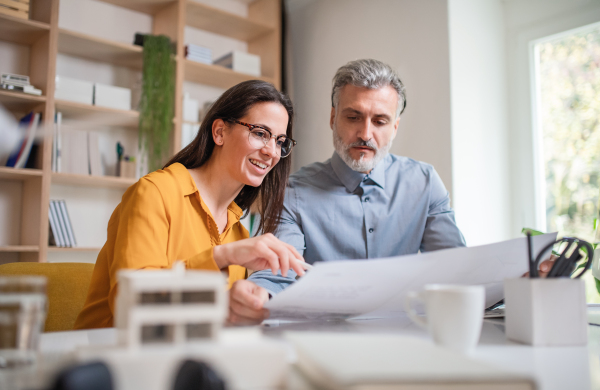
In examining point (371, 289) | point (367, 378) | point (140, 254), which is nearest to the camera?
point (367, 378)

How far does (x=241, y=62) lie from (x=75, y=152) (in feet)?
4.50

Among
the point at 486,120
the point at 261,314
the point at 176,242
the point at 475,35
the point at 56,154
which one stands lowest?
the point at 261,314

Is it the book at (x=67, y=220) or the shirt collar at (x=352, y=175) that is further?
the book at (x=67, y=220)

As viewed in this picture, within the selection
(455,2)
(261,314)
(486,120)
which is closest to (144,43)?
(455,2)

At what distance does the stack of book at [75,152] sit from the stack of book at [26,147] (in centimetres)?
11

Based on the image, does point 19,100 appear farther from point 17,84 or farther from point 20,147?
point 20,147

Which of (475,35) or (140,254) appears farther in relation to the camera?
(475,35)

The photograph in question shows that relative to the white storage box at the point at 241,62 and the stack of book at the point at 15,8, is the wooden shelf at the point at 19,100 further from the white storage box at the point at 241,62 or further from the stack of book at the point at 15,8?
the white storage box at the point at 241,62

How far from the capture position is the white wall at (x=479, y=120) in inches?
110

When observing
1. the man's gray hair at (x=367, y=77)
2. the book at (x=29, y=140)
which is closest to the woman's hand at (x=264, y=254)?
the man's gray hair at (x=367, y=77)

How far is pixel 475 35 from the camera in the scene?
9.68 feet

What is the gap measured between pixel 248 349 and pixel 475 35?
3000mm

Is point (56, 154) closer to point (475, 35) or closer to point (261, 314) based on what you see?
point (261, 314)

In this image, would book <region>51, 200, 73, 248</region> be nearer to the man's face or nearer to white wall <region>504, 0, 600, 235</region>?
the man's face
